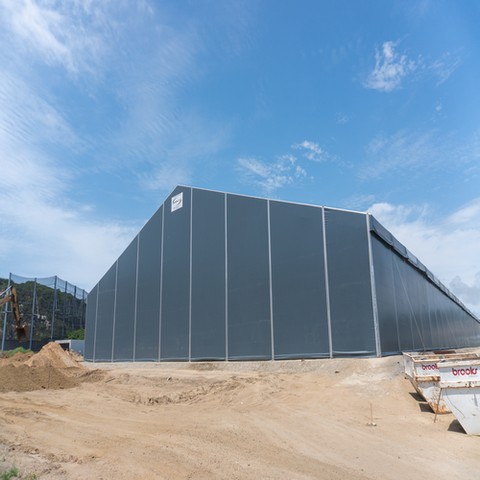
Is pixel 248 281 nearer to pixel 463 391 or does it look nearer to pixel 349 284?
pixel 349 284

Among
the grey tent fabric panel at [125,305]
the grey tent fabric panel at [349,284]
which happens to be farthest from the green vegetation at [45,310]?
the grey tent fabric panel at [349,284]

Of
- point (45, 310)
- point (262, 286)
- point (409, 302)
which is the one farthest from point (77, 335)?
point (409, 302)

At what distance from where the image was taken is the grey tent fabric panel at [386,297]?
55.7ft

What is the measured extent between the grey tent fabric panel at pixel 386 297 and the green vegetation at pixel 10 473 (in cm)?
1286

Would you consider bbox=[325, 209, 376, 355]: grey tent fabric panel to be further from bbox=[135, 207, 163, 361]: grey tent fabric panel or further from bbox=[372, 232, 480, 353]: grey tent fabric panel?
bbox=[135, 207, 163, 361]: grey tent fabric panel

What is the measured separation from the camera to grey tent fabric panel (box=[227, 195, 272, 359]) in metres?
19.8

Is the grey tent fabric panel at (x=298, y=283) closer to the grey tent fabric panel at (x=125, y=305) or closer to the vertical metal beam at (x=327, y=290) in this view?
the vertical metal beam at (x=327, y=290)

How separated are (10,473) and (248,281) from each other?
572 inches

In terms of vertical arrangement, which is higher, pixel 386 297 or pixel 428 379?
pixel 386 297

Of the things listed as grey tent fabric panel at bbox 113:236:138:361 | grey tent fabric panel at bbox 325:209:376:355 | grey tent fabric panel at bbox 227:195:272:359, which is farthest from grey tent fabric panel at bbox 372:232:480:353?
grey tent fabric panel at bbox 113:236:138:361

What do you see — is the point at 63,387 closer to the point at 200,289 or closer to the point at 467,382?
the point at 200,289

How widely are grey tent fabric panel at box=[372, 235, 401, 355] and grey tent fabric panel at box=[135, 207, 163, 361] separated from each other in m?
13.4

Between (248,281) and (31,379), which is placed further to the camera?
(248,281)

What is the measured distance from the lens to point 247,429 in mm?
10031
